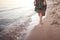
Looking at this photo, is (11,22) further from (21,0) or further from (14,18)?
(21,0)

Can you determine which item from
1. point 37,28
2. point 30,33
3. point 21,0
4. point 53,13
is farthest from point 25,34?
point 21,0

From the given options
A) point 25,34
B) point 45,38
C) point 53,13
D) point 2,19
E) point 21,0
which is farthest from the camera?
point 21,0

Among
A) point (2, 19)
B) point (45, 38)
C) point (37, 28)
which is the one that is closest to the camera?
point (45, 38)

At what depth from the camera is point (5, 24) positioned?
7.30ft

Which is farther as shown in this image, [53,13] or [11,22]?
[53,13]

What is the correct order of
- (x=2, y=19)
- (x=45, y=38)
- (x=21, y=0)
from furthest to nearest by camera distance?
(x=21, y=0) → (x=2, y=19) → (x=45, y=38)

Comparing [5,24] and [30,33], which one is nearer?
[30,33]

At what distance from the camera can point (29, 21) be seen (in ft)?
7.44

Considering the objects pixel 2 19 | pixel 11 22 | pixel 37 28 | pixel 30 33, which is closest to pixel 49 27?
pixel 37 28

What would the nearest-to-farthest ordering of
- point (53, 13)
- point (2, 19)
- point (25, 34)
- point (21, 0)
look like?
point (25, 34), point (2, 19), point (53, 13), point (21, 0)

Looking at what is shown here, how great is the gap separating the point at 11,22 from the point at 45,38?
0.81m

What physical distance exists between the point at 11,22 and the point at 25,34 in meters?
0.55

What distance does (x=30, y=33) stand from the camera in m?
1.84

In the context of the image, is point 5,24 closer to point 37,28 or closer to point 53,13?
point 37,28
